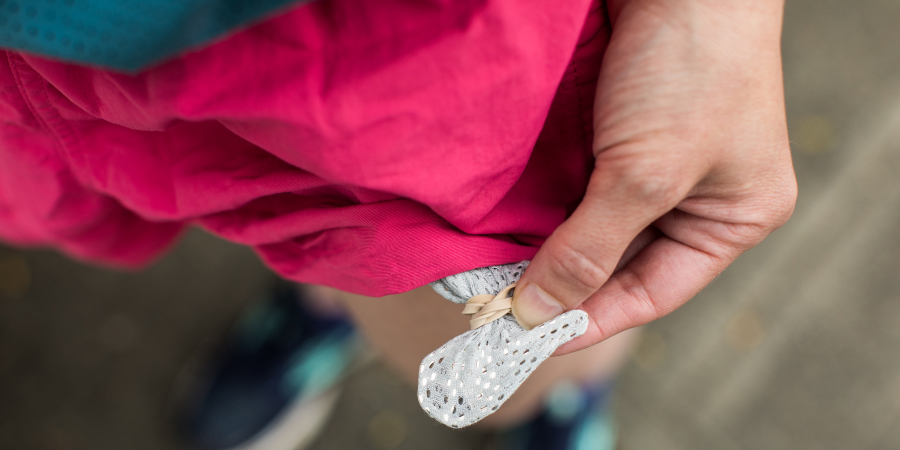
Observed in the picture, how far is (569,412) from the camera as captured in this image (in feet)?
4.68

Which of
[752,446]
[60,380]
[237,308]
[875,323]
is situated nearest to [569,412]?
[752,446]

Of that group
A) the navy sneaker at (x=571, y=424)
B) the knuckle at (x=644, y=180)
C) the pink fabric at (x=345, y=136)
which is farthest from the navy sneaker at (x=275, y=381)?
the knuckle at (x=644, y=180)

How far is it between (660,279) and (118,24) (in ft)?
2.27

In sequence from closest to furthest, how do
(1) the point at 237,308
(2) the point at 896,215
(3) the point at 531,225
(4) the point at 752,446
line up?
(3) the point at 531,225 → (4) the point at 752,446 → (2) the point at 896,215 → (1) the point at 237,308

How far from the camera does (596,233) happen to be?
0.63 meters

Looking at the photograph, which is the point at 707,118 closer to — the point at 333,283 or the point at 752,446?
the point at 333,283

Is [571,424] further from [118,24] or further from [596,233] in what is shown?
[118,24]

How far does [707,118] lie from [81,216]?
0.92m

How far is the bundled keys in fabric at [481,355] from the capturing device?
67cm

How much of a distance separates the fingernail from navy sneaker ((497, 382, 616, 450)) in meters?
0.78

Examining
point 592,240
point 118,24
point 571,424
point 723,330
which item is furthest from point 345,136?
point 723,330

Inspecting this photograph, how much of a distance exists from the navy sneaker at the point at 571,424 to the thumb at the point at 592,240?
0.80 meters

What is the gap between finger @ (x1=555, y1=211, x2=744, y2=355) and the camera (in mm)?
743

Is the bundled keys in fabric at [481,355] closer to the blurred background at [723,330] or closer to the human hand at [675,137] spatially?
the human hand at [675,137]
